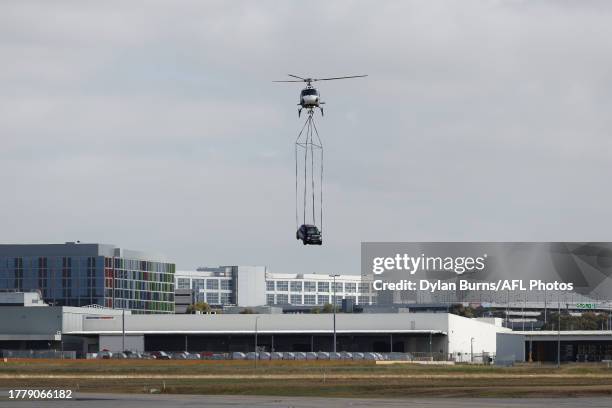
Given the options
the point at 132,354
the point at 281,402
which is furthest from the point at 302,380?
the point at 132,354

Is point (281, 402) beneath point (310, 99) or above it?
beneath

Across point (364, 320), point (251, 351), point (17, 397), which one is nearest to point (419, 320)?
point (364, 320)

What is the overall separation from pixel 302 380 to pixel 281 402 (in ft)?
99.9

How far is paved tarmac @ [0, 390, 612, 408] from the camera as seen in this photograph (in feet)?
Result: 239

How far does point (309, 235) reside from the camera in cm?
9506

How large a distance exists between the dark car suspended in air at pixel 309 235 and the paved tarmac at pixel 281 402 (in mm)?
15470

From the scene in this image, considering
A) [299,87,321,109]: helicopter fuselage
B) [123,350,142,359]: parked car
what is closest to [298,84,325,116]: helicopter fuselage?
[299,87,321,109]: helicopter fuselage

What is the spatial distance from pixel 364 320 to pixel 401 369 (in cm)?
6038

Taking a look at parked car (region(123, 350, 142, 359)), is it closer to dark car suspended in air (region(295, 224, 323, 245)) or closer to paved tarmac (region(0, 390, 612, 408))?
dark car suspended in air (region(295, 224, 323, 245))

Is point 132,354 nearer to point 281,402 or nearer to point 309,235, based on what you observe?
point 309,235

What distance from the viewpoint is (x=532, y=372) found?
13050cm

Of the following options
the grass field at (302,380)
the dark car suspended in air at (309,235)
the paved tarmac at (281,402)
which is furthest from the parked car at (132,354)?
the paved tarmac at (281,402)

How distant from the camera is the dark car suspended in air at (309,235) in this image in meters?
94.6

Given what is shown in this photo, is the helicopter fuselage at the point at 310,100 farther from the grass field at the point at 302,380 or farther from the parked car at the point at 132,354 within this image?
the parked car at the point at 132,354
